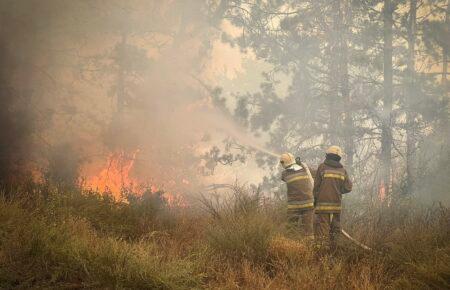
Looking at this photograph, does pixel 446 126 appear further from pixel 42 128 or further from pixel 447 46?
pixel 42 128

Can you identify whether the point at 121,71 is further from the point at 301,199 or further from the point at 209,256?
the point at 209,256

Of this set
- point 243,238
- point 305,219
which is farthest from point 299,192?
point 243,238

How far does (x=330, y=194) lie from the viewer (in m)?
8.15

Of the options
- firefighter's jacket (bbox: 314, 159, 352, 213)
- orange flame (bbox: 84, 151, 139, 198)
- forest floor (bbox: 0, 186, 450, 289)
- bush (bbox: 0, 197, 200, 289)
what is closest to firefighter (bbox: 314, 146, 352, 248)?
firefighter's jacket (bbox: 314, 159, 352, 213)

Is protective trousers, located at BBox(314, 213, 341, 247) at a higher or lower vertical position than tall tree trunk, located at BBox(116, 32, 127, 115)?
lower

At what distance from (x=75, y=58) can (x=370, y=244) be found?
11456mm

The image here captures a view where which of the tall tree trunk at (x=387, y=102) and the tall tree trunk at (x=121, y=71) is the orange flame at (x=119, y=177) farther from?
the tall tree trunk at (x=387, y=102)

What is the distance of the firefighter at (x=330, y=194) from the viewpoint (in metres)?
8.12

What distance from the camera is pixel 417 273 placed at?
17.6 feet

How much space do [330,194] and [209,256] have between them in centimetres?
267

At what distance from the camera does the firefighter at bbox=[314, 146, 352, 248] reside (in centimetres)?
812

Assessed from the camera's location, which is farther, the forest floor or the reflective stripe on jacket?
the reflective stripe on jacket

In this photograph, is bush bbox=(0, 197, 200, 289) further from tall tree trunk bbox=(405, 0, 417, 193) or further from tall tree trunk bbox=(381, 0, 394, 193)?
tall tree trunk bbox=(381, 0, 394, 193)

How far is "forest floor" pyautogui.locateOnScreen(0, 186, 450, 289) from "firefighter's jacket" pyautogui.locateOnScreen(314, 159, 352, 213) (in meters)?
0.63
